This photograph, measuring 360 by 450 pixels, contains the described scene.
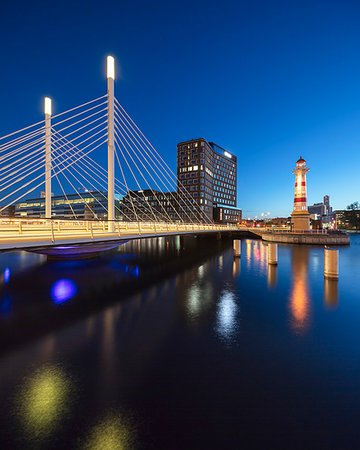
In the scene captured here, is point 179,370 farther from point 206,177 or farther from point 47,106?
point 206,177

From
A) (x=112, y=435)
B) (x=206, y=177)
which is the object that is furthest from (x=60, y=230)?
(x=206, y=177)

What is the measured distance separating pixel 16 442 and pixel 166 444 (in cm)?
272

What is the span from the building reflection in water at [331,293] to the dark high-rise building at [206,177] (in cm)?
7737

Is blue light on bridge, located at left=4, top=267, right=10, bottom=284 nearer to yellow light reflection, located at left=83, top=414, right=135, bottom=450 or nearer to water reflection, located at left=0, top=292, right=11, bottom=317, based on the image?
water reflection, located at left=0, top=292, right=11, bottom=317

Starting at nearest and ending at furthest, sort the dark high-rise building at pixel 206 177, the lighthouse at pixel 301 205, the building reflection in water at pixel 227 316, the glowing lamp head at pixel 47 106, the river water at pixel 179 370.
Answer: the river water at pixel 179 370, the building reflection in water at pixel 227 316, the glowing lamp head at pixel 47 106, the lighthouse at pixel 301 205, the dark high-rise building at pixel 206 177

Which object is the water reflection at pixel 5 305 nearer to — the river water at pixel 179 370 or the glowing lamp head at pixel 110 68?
the river water at pixel 179 370

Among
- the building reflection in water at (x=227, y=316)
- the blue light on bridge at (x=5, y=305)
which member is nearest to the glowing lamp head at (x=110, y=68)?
the blue light on bridge at (x=5, y=305)

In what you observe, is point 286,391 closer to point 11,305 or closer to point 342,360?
point 342,360

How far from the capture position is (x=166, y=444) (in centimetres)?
394

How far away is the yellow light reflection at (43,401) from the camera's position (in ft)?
14.1

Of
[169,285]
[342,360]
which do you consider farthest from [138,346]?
[169,285]

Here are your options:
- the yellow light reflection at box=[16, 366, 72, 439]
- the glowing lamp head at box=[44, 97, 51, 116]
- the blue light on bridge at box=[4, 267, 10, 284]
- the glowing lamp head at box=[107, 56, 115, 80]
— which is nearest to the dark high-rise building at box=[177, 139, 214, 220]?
the glowing lamp head at box=[44, 97, 51, 116]

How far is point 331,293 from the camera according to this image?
44.4 ft

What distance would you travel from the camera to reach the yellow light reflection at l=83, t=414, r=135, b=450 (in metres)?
3.92
